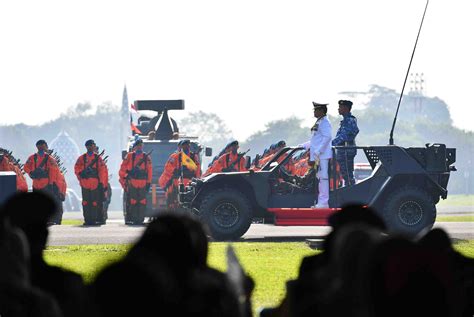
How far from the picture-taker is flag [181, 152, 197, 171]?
3130 cm

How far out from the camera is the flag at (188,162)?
103 ft

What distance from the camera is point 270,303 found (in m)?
13.0

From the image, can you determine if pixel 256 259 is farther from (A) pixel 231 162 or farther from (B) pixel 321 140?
(A) pixel 231 162

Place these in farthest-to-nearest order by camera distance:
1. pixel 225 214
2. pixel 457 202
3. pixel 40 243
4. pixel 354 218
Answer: pixel 457 202 → pixel 225 214 → pixel 40 243 → pixel 354 218

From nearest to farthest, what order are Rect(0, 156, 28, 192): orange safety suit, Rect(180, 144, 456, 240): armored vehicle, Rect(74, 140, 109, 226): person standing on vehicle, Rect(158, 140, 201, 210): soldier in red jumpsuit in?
1. Rect(180, 144, 456, 240): armored vehicle
2. Rect(0, 156, 28, 192): orange safety suit
3. Rect(74, 140, 109, 226): person standing on vehicle
4. Rect(158, 140, 201, 210): soldier in red jumpsuit

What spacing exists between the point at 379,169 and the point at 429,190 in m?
0.86

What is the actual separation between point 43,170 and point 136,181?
2124 mm

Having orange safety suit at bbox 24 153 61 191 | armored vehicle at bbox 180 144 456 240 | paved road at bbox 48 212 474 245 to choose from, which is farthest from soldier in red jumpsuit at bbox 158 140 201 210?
armored vehicle at bbox 180 144 456 240

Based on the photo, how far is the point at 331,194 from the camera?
23.8 metres

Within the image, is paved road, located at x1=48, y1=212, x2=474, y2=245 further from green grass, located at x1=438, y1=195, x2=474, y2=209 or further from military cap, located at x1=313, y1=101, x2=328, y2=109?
green grass, located at x1=438, y1=195, x2=474, y2=209

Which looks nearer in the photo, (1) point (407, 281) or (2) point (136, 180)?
(1) point (407, 281)

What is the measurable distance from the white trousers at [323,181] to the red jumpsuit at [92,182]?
7407 mm

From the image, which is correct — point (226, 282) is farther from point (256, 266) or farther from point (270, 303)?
point (256, 266)

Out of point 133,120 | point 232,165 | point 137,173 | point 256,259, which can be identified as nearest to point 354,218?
point 256,259
